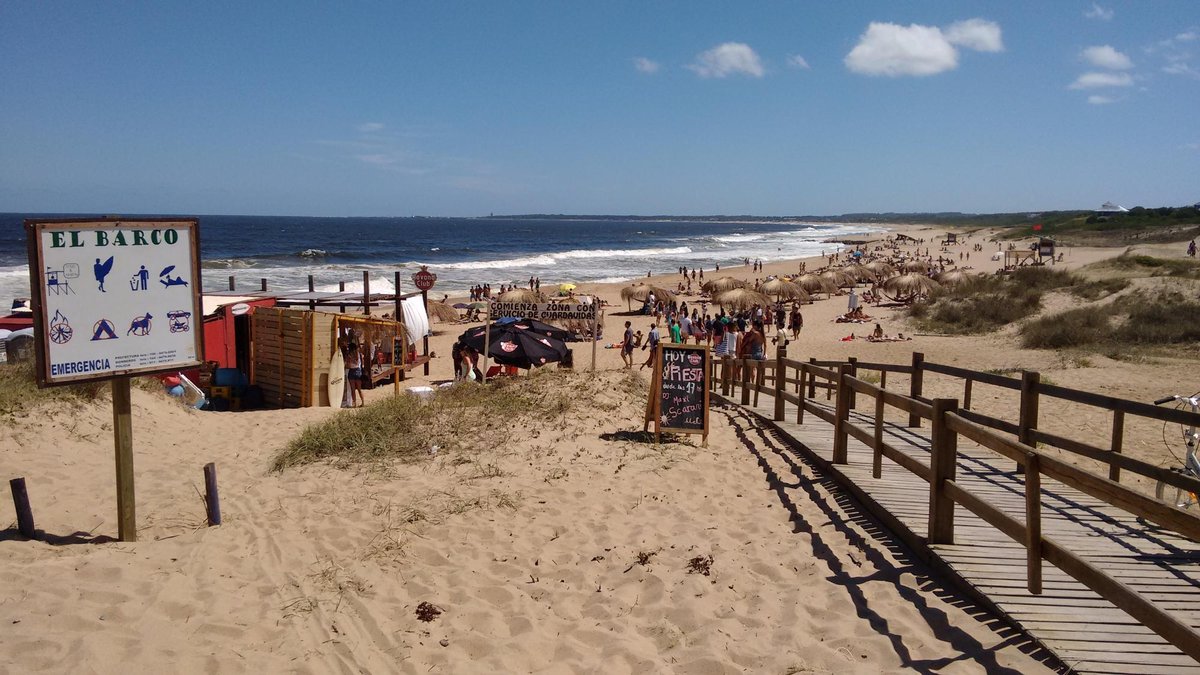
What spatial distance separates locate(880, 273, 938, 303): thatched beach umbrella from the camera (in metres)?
33.8

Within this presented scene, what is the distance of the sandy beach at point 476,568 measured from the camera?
407 centimetres

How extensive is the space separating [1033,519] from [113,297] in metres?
5.78

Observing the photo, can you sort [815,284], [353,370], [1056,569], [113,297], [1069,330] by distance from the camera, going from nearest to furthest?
[1056,569], [113,297], [353,370], [1069,330], [815,284]

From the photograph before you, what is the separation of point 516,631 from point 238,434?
21.5ft

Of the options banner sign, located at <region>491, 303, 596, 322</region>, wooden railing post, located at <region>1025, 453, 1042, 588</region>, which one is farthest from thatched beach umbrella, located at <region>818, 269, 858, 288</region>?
wooden railing post, located at <region>1025, 453, 1042, 588</region>

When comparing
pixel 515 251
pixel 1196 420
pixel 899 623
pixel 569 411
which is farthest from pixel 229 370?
pixel 515 251

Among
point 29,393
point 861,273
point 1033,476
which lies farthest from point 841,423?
point 861,273

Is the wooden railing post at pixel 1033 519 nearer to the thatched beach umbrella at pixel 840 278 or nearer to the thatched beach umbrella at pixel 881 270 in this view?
the thatched beach umbrella at pixel 840 278

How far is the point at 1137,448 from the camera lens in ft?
30.9

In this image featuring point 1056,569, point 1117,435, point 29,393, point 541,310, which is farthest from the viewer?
point 541,310

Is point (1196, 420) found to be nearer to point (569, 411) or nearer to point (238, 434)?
point (569, 411)

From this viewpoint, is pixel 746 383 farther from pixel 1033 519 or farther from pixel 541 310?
pixel 1033 519

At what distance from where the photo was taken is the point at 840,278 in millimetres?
41156

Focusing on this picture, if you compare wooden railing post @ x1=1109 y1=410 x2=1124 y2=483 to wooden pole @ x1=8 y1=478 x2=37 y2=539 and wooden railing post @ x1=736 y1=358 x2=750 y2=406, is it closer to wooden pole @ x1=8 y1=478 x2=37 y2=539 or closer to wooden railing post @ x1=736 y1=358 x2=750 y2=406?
wooden railing post @ x1=736 y1=358 x2=750 y2=406
